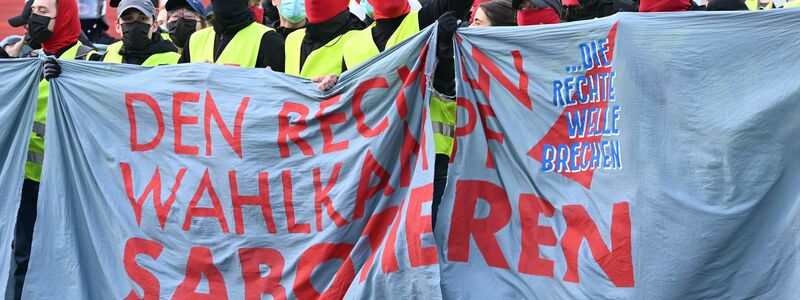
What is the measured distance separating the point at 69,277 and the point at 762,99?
136 inches

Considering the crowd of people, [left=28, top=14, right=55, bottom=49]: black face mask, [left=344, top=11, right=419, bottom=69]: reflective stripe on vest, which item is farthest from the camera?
[left=28, top=14, right=55, bottom=49]: black face mask

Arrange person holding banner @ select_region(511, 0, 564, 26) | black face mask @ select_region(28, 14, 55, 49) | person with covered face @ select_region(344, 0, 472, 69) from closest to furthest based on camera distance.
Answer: person with covered face @ select_region(344, 0, 472, 69)
person holding banner @ select_region(511, 0, 564, 26)
black face mask @ select_region(28, 14, 55, 49)

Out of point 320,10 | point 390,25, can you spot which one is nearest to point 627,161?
point 390,25

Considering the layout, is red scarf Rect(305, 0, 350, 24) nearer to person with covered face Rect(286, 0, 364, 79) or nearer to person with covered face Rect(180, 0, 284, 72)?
person with covered face Rect(286, 0, 364, 79)

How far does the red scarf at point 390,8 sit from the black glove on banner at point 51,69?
174 centimetres

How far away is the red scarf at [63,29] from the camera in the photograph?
26.1 ft

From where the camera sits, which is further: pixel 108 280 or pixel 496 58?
pixel 108 280

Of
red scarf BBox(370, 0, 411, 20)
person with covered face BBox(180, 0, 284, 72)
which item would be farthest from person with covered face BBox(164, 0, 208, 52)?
red scarf BBox(370, 0, 411, 20)

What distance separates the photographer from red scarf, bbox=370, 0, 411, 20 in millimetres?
5957

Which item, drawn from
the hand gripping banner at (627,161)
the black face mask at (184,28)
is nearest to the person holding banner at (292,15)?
the black face mask at (184,28)

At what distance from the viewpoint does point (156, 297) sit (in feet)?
20.6

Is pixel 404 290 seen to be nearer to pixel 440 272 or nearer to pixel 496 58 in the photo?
pixel 440 272

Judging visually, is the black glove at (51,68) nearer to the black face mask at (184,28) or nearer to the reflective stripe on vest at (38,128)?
the reflective stripe on vest at (38,128)

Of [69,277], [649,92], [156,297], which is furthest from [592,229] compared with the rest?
[69,277]
